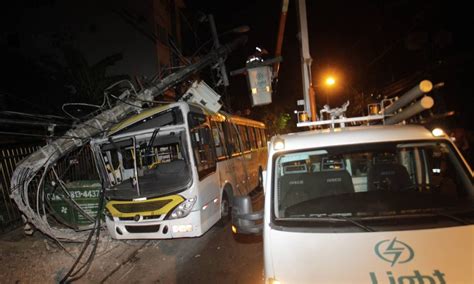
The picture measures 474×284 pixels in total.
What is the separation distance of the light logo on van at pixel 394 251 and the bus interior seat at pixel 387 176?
916 mm

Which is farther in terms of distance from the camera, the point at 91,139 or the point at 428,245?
the point at 91,139

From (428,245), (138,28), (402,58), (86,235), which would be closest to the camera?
(428,245)

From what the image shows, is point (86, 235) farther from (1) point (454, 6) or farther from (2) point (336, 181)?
(1) point (454, 6)

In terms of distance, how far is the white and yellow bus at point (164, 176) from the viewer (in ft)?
22.4

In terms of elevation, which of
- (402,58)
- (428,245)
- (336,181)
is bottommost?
(428,245)

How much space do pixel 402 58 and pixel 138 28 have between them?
49.4ft

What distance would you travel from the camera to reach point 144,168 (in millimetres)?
8172

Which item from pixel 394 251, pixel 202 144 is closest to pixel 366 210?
pixel 394 251

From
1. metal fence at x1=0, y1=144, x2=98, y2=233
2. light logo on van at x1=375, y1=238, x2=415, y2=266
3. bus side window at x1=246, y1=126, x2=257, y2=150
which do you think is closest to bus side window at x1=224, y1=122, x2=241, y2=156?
bus side window at x1=246, y1=126, x2=257, y2=150

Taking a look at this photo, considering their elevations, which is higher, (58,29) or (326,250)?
(58,29)

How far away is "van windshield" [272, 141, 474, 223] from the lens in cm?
309

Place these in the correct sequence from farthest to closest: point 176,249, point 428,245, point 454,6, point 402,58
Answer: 1. point 402,58
2. point 454,6
3. point 176,249
4. point 428,245

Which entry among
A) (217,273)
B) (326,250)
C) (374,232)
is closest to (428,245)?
(374,232)

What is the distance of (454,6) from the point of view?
1095cm
